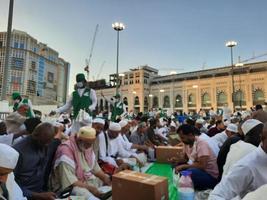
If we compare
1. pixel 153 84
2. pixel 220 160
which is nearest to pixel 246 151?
pixel 220 160

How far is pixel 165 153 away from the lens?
5160 mm

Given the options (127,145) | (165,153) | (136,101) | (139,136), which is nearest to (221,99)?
(136,101)

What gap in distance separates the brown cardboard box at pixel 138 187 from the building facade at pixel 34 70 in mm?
44744

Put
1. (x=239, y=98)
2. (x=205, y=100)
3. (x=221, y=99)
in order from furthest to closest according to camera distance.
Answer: (x=205, y=100)
(x=221, y=99)
(x=239, y=98)

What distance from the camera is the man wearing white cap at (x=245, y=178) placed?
1.33 metres

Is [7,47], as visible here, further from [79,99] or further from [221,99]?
[221,99]

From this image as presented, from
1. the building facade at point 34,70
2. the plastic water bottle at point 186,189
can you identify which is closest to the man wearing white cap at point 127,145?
the plastic water bottle at point 186,189

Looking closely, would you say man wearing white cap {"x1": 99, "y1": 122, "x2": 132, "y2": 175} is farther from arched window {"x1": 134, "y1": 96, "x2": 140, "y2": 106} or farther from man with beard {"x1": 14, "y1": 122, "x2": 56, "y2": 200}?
arched window {"x1": 134, "y1": 96, "x2": 140, "y2": 106}

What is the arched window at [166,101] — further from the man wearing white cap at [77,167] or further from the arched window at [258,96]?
the man wearing white cap at [77,167]

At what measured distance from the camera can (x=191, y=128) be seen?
3.21 meters

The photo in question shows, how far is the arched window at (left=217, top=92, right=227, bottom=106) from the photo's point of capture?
1303 inches

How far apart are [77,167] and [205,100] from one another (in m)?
34.6

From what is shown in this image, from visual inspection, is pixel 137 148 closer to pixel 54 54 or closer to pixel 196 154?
pixel 196 154

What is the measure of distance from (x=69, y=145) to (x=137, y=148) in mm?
2772
